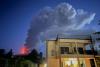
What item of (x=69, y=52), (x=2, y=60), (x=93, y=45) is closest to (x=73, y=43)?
(x=69, y=52)

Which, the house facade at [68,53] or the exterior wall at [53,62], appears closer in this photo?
the house facade at [68,53]

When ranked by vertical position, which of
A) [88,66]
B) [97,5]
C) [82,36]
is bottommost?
[88,66]

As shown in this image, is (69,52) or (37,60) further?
(37,60)

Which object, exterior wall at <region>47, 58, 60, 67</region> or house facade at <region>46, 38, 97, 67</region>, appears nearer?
house facade at <region>46, 38, 97, 67</region>

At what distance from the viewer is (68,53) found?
12367 millimetres

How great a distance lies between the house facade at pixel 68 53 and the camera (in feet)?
38.4

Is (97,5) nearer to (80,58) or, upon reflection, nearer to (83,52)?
(83,52)

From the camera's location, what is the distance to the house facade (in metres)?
11.7

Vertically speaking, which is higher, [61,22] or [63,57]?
[61,22]

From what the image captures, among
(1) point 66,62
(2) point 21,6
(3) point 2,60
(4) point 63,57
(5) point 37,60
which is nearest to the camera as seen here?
(4) point 63,57

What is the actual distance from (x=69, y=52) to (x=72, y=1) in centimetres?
517

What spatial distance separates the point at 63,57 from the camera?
11.6 metres

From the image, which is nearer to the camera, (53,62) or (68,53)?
(53,62)

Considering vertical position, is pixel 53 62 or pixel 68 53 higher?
pixel 68 53
